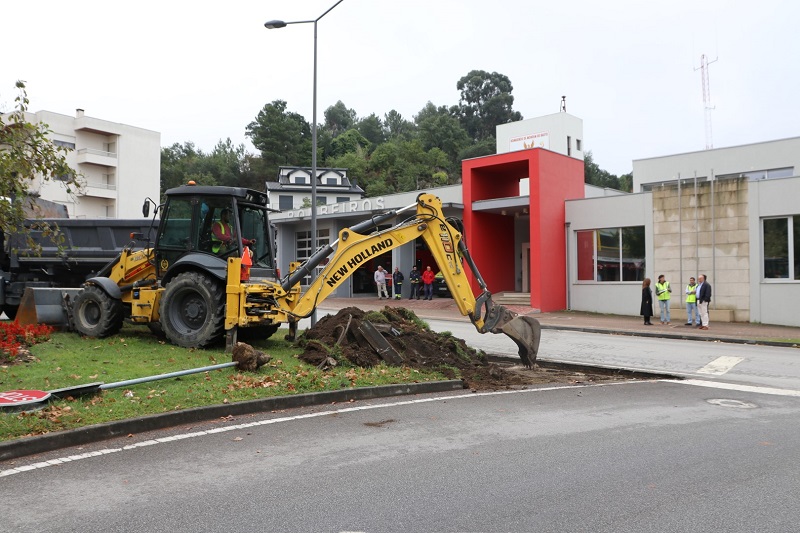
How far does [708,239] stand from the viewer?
24406 mm

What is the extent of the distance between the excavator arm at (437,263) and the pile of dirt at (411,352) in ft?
1.82

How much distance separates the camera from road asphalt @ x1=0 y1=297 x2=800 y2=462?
247 inches

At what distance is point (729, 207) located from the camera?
24.0 meters

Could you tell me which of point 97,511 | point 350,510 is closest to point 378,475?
point 350,510

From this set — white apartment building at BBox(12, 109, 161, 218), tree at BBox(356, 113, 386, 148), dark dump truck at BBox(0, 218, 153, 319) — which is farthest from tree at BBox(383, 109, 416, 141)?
dark dump truck at BBox(0, 218, 153, 319)

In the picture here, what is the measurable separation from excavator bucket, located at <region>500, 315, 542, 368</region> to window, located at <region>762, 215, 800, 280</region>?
50.6 feet

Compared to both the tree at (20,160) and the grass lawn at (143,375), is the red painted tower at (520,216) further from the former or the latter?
the tree at (20,160)

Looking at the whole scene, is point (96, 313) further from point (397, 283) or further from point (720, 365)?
point (397, 283)

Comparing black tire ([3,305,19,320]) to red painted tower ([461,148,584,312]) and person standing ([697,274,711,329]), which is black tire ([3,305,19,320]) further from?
person standing ([697,274,711,329])

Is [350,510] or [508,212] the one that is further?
[508,212]

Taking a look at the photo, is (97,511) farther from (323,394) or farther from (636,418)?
(636,418)

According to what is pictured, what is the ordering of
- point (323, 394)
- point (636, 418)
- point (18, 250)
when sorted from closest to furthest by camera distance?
1. point (636, 418)
2. point (323, 394)
3. point (18, 250)

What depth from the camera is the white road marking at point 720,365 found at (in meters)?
12.8

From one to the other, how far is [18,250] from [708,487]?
618 inches
